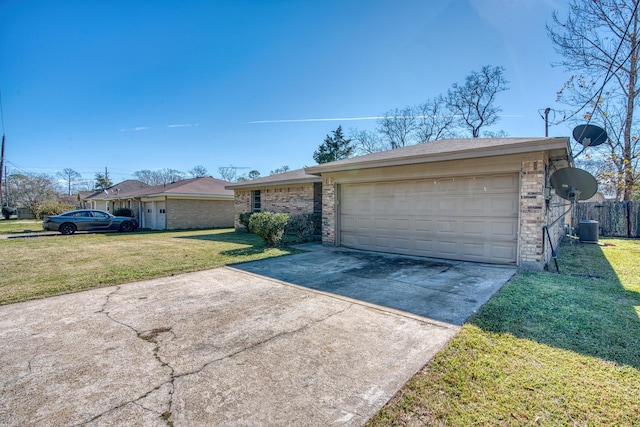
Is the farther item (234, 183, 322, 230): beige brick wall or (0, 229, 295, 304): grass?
(234, 183, 322, 230): beige brick wall

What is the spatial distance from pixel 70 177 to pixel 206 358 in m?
69.3

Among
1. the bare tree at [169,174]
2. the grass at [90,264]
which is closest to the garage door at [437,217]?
the grass at [90,264]

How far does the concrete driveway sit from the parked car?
46.4 feet

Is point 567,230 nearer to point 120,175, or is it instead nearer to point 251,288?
point 251,288

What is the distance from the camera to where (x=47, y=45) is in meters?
9.62

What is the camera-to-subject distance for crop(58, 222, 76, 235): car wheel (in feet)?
50.8

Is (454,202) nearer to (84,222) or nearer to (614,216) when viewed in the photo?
(614,216)

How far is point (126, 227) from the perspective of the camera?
1789 cm

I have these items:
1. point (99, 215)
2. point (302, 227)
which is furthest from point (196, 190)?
point (302, 227)

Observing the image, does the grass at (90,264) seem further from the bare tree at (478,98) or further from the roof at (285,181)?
the bare tree at (478,98)

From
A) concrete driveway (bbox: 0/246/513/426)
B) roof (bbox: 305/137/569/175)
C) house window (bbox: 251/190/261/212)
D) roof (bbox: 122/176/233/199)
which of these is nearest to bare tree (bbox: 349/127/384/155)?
roof (bbox: 122/176/233/199)

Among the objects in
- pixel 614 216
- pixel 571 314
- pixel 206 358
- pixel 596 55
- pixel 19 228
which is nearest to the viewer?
pixel 206 358

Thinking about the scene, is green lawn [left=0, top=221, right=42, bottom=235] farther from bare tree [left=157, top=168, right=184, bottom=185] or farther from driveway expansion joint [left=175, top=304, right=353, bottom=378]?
bare tree [left=157, top=168, right=184, bottom=185]

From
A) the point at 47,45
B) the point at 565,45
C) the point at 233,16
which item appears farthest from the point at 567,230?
the point at 47,45
